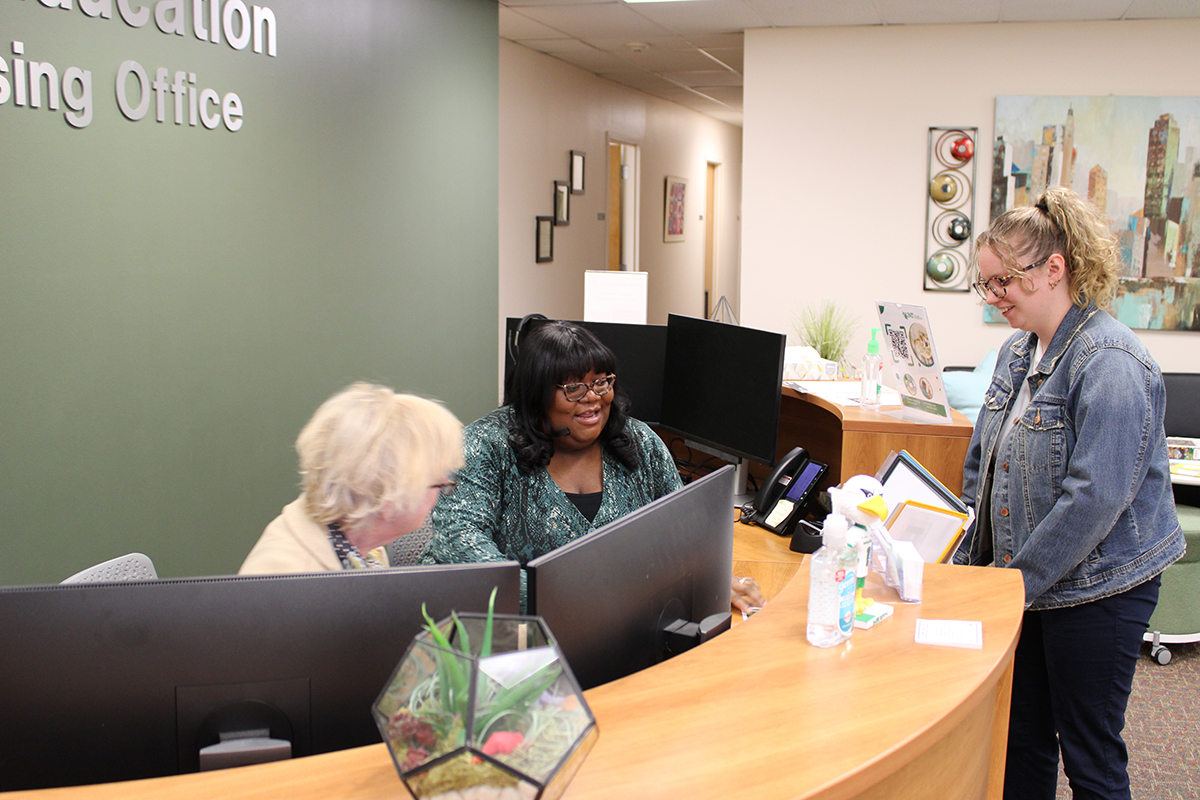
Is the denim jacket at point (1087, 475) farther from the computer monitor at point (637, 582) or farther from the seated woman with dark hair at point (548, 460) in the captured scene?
Answer: the seated woman with dark hair at point (548, 460)

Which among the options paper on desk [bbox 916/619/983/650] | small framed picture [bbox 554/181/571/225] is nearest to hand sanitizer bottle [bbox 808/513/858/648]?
paper on desk [bbox 916/619/983/650]

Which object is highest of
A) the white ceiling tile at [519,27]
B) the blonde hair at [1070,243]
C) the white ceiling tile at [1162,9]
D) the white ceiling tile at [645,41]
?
the white ceiling tile at [645,41]

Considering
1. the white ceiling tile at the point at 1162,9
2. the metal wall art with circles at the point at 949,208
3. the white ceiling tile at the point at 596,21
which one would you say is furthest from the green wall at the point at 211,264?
the white ceiling tile at the point at 1162,9

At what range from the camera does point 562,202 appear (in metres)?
7.34

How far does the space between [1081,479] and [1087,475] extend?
0.02 metres

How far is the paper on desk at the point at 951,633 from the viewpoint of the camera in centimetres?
153

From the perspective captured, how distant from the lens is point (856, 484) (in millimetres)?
1838

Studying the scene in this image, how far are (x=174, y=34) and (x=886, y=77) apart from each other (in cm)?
412

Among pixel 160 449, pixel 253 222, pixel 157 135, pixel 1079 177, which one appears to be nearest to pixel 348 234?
pixel 253 222

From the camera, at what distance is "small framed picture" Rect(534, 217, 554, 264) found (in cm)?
703

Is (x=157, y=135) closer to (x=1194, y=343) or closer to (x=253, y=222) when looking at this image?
(x=253, y=222)

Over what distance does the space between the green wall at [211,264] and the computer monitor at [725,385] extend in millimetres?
1654

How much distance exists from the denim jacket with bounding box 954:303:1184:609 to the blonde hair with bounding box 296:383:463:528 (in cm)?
116

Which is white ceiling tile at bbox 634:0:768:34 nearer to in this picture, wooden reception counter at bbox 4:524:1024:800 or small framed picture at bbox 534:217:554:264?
small framed picture at bbox 534:217:554:264
